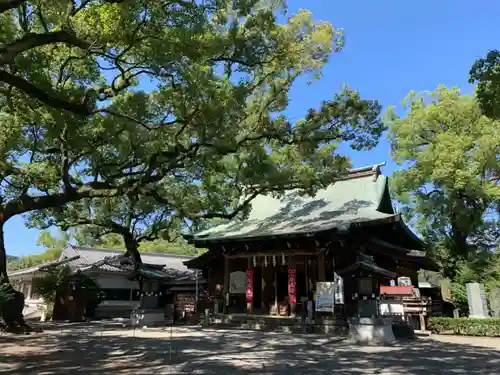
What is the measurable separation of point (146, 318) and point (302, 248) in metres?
7.70

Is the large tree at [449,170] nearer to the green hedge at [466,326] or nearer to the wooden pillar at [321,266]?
the green hedge at [466,326]

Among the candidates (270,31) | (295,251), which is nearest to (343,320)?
(295,251)

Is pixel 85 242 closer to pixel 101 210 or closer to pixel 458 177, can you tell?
pixel 101 210

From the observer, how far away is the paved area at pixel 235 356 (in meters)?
8.00

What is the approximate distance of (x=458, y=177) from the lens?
22109 millimetres

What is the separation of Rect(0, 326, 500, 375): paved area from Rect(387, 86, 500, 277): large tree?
1103cm

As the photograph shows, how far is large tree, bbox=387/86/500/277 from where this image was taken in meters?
22.4

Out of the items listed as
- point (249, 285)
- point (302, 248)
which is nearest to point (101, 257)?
point (249, 285)

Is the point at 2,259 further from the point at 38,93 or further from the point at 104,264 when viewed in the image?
the point at 104,264

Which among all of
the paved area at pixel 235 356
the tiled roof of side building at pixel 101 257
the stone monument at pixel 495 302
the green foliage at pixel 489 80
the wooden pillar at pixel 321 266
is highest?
the green foliage at pixel 489 80

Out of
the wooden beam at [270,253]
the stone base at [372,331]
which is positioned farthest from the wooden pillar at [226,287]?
the stone base at [372,331]

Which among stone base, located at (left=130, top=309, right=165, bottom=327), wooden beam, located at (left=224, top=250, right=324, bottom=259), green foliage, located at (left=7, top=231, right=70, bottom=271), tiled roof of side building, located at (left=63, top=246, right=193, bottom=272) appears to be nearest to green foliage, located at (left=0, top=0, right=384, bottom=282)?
wooden beam, located at (left=224, top=250, right=324, bottom=259)

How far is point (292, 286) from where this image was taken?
17219mm

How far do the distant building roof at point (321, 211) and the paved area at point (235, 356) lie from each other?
4.83 meters
